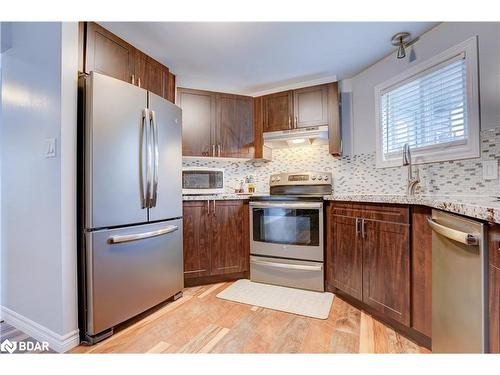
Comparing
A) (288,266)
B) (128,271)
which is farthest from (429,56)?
(128,271)

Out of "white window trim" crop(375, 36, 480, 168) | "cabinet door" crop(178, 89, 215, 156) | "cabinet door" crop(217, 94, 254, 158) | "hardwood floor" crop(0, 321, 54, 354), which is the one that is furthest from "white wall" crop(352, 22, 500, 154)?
"hardwood floor" crop(0, 321, 54, 354)

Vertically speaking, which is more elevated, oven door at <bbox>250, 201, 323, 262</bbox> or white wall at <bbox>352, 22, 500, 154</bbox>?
white wall at <bbox>352, 22, 500, 154</bbox>

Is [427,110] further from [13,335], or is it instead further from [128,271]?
[13,335]

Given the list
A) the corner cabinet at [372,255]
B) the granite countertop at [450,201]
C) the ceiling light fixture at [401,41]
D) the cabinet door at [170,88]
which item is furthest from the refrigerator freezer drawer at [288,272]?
the ceiling light fixture at [401,41]

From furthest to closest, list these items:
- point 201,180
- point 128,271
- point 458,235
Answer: point 201,180
point 128,271
point 458,235

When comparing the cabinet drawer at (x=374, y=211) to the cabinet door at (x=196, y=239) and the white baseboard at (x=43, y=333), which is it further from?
the white baseboard at (x=43, y=333)

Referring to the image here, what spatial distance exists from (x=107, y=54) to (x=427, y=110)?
255 centimetres

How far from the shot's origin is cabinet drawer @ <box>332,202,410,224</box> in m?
1.48

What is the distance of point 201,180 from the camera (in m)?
2.53

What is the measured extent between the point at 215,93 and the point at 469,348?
2725 mm

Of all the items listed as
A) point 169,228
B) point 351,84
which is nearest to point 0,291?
point 169,228

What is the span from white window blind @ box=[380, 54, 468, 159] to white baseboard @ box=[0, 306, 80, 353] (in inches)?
110

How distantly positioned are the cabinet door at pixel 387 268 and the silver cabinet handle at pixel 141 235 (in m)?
1.51

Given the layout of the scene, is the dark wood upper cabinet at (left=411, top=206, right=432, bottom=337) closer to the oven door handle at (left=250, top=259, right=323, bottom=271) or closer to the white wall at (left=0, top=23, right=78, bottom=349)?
the oven door handle at (left=250, top=259, right=323, bottom=271)
